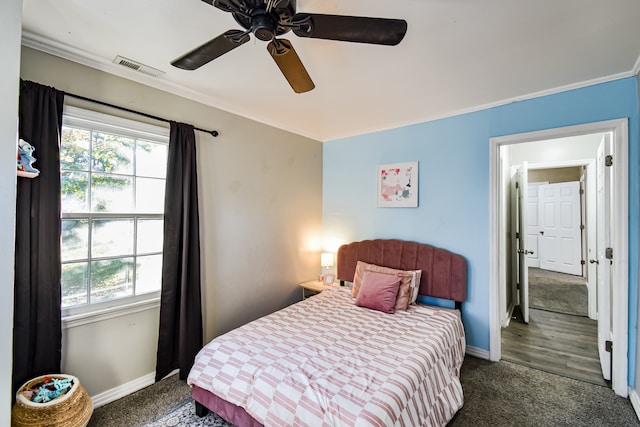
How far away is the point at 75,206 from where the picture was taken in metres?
1.98

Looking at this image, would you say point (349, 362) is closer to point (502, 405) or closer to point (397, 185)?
point (502, 405)

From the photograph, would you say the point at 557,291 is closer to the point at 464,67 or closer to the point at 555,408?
the point at 555,408

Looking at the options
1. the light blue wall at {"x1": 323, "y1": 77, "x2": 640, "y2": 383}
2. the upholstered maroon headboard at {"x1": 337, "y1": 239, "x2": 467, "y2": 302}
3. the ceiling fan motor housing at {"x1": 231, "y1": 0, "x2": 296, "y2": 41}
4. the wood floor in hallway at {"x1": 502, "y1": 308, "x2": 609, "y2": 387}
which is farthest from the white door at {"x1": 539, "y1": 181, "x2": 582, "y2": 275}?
the ceiling fan motor housing at {"x1": 231, "y1": 0, "x2": 296, "y2": 41}

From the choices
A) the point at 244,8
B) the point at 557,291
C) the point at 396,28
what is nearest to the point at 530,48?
the point at 396,28

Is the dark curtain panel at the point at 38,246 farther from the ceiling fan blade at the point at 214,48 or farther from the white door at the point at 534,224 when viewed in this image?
the white door at the point at 534,224

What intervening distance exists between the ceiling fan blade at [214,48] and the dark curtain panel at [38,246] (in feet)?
3.23

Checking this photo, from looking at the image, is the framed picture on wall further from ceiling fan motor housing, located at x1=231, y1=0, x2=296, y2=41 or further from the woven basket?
the woven basket

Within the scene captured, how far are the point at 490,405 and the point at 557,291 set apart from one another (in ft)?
12.6

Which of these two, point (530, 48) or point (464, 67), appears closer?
point (530, 48)

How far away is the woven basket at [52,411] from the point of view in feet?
4.89

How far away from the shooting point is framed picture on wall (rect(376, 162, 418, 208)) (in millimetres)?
3203

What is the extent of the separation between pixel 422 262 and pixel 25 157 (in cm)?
325

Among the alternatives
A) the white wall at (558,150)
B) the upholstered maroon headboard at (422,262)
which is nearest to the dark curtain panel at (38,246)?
the upholstered maroon headboard at (422,262)

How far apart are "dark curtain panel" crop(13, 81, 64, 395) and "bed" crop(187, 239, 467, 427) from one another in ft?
3.09
